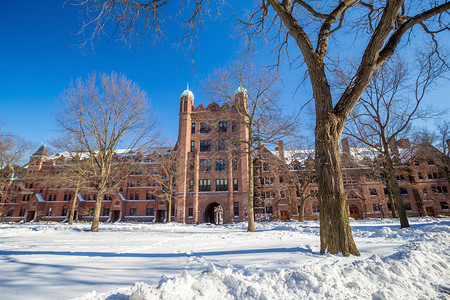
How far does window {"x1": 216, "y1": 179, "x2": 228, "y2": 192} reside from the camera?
112 feet

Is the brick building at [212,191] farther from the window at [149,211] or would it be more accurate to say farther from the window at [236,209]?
the window at [236,209]

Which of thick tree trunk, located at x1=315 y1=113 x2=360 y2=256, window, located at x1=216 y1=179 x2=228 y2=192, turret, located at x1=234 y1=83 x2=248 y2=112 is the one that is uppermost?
turret, located at x1=234 y1=83 x2=248 y2=112

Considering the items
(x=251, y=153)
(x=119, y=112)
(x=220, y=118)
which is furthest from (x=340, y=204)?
(x=119, y=112)

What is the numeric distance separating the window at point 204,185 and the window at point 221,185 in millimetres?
1398

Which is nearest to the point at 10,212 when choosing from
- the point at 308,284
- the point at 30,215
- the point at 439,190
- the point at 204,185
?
the point at 30,215

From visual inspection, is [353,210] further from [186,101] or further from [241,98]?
[186,101]

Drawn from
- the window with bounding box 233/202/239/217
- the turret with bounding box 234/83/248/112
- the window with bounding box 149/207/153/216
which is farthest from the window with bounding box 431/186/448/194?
the window with bounding box 149/207/153/216

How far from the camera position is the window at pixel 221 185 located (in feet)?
112

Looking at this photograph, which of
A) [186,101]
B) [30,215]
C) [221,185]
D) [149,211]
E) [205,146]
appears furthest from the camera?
[30,215]

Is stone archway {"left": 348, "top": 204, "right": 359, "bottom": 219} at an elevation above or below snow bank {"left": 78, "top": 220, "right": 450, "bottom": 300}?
below

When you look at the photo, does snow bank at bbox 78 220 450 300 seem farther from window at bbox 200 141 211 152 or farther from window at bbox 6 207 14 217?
window at bbox 6 207 14 217

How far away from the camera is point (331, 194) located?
464 cm

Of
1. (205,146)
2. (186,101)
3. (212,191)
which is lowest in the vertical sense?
(212,191)

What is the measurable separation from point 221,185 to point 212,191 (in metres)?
1.77
